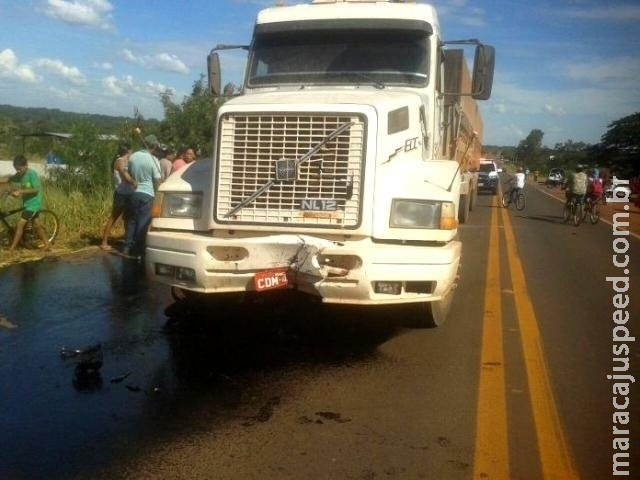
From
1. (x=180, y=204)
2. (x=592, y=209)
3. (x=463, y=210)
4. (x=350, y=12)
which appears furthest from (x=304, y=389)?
(x=592, y=209)

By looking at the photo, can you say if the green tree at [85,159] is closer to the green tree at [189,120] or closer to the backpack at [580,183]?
the green tree at [189,120]

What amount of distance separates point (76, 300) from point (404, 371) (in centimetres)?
391

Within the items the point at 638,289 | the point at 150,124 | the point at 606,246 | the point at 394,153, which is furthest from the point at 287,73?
the point at 150,124

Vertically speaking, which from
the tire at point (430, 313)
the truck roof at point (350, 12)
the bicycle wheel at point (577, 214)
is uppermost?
the truck roof at point (350, 12)

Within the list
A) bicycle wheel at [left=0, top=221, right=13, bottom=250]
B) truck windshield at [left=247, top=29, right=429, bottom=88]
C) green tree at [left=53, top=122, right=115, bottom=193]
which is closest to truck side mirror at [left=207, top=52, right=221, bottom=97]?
truck windshield at [left=247, top=29, right=429, bottom=88]

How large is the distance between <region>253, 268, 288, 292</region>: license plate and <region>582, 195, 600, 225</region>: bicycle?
15.0 metres

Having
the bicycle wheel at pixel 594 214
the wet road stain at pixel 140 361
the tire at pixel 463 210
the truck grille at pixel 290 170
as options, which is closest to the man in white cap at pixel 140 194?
the wet road stain at pixel 140 361

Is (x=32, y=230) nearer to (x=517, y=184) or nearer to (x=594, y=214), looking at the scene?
(x=594, y=214)

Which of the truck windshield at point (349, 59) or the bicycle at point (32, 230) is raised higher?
the truck windshield at point (349, 59)

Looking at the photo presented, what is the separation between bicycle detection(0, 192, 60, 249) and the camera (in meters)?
10.3

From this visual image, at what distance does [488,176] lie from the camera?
29.1m

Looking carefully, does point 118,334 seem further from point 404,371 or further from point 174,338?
point 404,371

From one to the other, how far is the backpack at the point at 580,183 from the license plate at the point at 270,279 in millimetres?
14916

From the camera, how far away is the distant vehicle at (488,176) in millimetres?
28906
